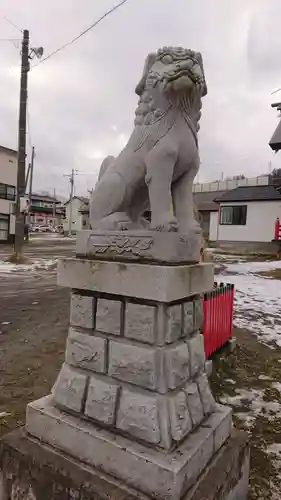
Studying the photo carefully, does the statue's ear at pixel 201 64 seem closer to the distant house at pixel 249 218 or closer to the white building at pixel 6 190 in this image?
the distant house at pixel 249 218

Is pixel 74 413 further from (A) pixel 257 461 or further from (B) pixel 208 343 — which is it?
(B) pixel 208 343

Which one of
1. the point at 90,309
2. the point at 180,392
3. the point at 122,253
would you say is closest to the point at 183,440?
the point at 180,392

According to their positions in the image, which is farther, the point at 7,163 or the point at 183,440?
the point at 7,163

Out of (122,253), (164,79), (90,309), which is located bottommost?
(90,309)

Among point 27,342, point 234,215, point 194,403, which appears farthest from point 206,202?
point 194,403

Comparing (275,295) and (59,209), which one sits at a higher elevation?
(59,209)

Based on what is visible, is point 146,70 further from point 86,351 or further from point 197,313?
point 86,351

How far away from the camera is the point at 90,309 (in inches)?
79.2

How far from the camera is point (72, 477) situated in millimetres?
1829

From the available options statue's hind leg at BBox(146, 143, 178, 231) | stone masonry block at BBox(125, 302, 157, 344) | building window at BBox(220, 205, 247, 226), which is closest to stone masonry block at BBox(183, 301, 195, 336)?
stone masonry block at BBox(125, 302, 157, 344)

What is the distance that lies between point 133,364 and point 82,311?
0.45 metres

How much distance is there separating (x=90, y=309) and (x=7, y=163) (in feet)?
80.1

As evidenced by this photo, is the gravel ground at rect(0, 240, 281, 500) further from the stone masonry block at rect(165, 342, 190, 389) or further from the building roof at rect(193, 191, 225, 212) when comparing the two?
the building roof at rect(193, 191, 225, 212)

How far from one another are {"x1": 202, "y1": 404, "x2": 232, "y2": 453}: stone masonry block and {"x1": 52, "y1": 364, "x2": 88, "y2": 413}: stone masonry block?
0.76 metres
